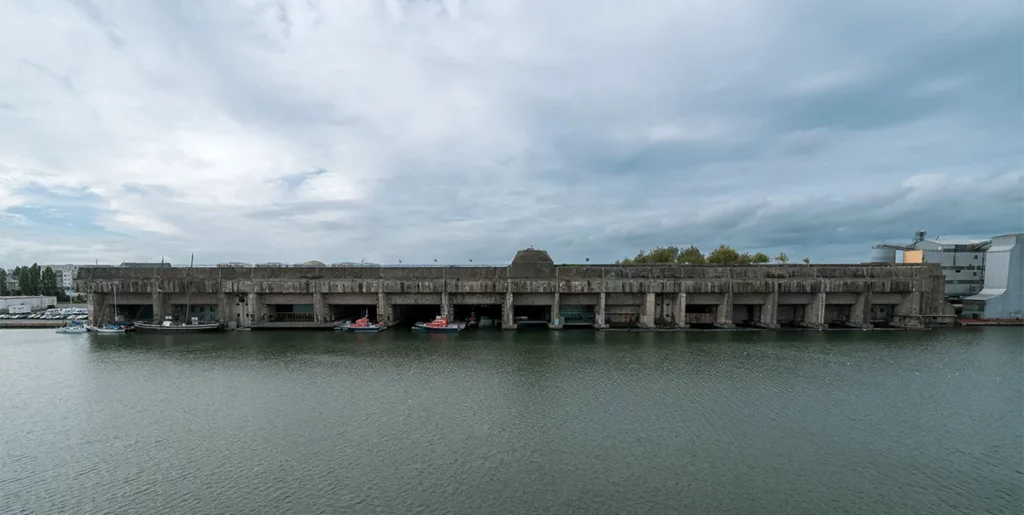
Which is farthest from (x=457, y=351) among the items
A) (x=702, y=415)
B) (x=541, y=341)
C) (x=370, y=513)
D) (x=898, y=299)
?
(x=898, y=299)

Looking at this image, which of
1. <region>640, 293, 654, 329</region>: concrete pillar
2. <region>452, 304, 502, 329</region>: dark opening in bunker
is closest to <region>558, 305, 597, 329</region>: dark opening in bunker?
<region>640, 293, 654, 329</region>: concrete pillar

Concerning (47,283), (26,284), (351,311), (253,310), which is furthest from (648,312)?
(26,284)

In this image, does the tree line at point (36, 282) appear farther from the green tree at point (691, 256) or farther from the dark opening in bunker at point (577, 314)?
the green tree at point (691, 256)

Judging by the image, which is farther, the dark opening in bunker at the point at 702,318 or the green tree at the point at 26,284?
the green tree at the point at 26,284

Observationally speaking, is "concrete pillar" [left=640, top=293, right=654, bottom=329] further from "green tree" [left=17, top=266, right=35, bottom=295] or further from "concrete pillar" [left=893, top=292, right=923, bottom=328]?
"green tree" [left=17, top=266, right=35, bottom=295]

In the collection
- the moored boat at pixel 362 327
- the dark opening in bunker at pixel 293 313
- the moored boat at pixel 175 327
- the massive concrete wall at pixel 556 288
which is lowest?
the moored boat at pixel 175 327

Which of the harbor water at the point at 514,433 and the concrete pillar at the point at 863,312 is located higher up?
the concrete pillar at the point at 863,312

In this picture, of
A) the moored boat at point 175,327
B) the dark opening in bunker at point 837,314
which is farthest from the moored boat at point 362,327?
the dark opening in bunker at point 837,314

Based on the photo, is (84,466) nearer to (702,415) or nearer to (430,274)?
(702,415)
